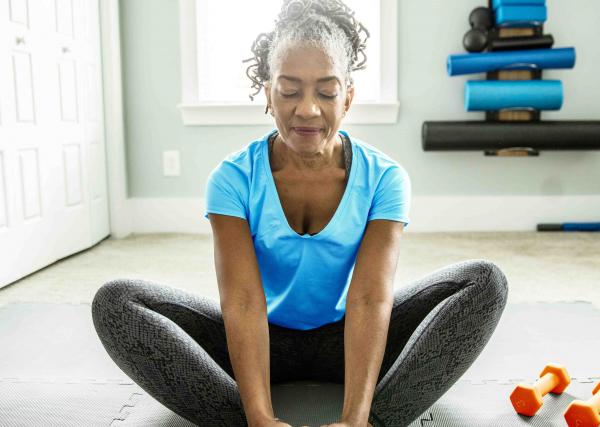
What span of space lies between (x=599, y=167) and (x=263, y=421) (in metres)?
3.03

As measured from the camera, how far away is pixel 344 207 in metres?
1.15

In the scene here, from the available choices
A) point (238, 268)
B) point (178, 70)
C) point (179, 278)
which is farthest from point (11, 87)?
point (238, 268)

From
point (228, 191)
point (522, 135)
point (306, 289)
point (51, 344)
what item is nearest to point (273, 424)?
point (306, 289)

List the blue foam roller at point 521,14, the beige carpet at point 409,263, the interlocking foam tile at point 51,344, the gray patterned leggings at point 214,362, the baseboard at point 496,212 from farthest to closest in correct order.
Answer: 1. the baseboard at point 496,212
2. the blue foam roller at point 521,14
3. the beige carpet at point 409,263
4. the interlocking foam tile at point 51,344
5. the gray patterned leggings at point 214,362

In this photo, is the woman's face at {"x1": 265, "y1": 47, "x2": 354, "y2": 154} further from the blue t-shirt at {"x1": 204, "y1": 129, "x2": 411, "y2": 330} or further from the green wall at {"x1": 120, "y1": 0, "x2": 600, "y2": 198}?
the green wall at {"x1": 120, "y1": 0, "x2": 600, "y2": 198}

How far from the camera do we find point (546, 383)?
132cm

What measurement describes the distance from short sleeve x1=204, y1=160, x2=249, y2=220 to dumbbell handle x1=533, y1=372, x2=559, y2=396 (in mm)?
686

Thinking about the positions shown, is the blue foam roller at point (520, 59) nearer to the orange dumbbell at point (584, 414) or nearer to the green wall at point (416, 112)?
the green wall at point (416, 112)

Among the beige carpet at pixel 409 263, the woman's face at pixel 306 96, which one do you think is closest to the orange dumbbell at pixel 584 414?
the woman's face at pixel 306 96

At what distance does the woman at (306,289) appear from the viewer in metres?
1.06

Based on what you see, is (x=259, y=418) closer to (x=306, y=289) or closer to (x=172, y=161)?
(x=306, y=289)

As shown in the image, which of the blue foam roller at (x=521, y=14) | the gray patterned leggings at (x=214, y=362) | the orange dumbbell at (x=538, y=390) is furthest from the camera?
the blue foam roller at (x=521, y=14)

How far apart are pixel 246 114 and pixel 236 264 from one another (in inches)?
93.8

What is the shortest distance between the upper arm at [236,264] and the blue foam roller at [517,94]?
230 centimetres
